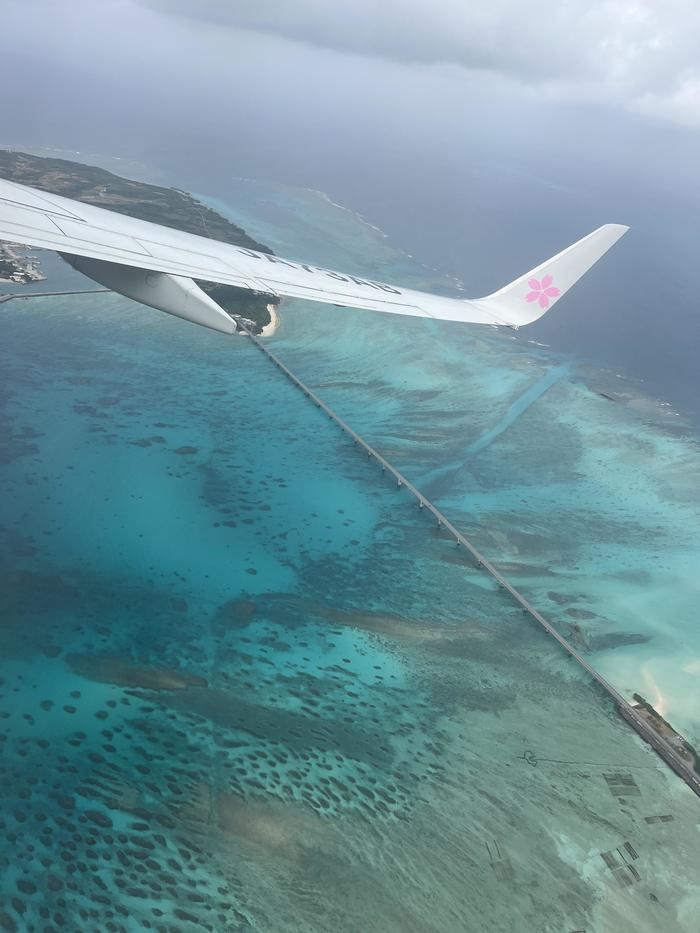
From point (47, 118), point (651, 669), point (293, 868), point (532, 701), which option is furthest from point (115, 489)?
point (47, 118)

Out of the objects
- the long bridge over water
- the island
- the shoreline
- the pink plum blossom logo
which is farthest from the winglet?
the island

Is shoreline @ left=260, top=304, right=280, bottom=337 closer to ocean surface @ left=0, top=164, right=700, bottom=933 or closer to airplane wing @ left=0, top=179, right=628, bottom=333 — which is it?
ocean surface @ left=0, top=164, right=700, bottom=933

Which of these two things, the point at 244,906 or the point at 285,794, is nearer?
the point at 244,906

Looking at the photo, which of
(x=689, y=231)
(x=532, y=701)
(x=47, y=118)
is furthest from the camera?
(x=689, y=231)

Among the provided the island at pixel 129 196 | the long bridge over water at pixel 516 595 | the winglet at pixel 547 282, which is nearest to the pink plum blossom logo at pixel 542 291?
the winglet at pixel 547 282

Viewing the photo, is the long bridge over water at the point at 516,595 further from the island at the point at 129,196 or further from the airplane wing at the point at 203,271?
the island at the point at 129,196

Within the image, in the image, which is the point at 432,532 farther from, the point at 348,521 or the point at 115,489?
the point at 115,489

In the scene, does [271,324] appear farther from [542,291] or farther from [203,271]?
[203,271]

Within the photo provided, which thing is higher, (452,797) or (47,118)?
(47,118)
